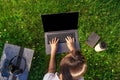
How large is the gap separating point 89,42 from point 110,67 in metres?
0.70

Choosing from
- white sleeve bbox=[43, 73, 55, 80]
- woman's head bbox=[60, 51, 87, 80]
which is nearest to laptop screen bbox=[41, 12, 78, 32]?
woman's head bbox=[60, 51, 87, 80]

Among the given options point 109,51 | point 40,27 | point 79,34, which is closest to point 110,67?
point 109,51

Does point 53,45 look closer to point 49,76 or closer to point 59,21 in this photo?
point 59,21

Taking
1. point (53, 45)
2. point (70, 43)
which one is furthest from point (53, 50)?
point (70, 43)

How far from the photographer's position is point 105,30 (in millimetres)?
8523

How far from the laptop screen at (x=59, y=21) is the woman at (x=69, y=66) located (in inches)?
10.3

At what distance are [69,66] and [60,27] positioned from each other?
106 cm

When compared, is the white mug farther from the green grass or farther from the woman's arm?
the woman's arm

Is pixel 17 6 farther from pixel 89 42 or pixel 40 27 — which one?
pixel 89 42

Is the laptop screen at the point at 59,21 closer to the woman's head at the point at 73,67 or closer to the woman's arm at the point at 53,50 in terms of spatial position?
the woman's arm at the point at 53,50

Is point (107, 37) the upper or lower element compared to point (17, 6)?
lower

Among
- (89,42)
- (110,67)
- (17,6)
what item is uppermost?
(17,6)

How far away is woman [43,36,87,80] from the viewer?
7.61 meters

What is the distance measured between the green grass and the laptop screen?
0.56 ft
